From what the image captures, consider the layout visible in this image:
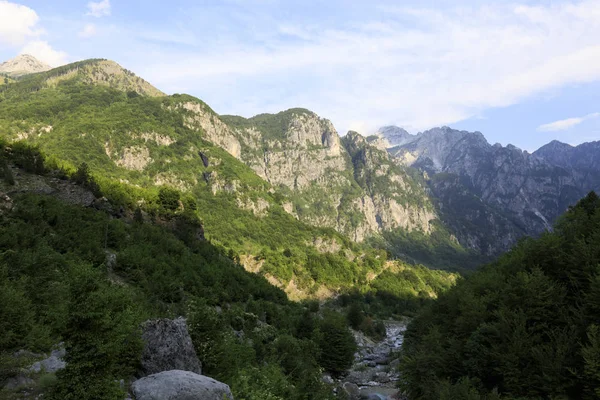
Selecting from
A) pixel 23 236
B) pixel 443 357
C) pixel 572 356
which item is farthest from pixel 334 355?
pixel 23 236

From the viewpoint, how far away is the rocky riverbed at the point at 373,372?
4191 cm

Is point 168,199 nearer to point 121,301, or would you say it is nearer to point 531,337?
point 121,301

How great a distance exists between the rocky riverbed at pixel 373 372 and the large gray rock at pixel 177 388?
28.8 metres

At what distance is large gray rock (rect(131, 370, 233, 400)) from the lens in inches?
512

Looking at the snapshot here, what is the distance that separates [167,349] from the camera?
16.9 meters

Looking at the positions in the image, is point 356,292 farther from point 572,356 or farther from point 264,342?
point 572,356

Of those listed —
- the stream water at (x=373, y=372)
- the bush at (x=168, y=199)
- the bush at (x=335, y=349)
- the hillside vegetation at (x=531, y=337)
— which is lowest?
the stream water at (x=373, y=372)

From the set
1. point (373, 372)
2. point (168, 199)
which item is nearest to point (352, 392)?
point (373, 372)

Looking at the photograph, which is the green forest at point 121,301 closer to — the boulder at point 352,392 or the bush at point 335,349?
the bush at point 335,349

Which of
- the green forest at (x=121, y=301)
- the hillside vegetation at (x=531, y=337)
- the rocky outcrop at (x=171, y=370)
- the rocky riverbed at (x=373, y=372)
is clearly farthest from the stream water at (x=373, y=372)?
the rocky outcrop at (x=171, y=370)

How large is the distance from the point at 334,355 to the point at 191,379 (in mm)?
41469

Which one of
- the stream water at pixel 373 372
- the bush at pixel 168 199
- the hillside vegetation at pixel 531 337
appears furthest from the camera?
the bush at pixel 168 199

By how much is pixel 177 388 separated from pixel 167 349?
4152mm

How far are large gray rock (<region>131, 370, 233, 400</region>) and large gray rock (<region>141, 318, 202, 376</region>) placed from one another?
2.38 m
